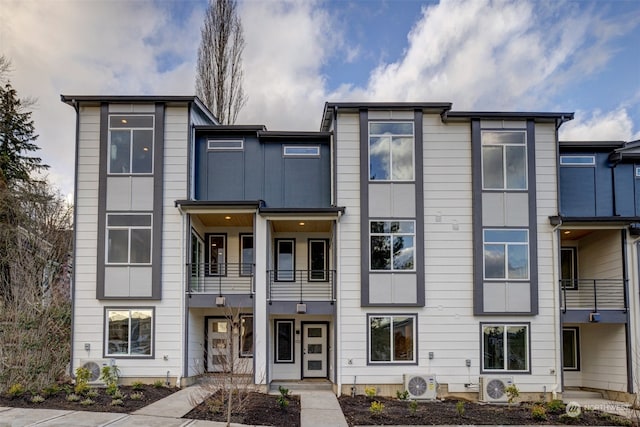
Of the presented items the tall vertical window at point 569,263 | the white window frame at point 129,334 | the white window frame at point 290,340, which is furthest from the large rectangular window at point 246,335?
the tall vertical window at point 569,263

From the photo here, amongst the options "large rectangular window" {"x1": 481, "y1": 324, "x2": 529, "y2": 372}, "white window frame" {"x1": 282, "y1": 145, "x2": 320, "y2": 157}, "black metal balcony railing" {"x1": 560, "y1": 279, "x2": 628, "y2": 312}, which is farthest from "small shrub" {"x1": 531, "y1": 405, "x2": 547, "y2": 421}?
"white window frame" {"x1": 282, "y1": 145, "x2": 320, "y2": 157}

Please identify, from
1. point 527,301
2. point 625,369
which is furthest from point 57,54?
point 625,369

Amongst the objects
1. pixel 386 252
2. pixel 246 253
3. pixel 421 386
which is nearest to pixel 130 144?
pixel 246 253

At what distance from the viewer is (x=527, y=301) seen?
1331 cm

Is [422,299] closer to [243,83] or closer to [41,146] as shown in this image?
[243,83]

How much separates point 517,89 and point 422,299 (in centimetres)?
1038

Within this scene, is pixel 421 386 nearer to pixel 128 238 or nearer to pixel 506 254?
pixel 506 254

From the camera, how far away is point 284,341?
15.5 metres

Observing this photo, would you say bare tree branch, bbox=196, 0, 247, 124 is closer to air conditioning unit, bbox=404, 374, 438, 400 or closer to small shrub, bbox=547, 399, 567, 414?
air conditioning unit, bbox=404, 374, 438, 400

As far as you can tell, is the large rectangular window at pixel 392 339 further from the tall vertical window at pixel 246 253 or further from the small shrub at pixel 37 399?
the small shrub at pixel 37 399

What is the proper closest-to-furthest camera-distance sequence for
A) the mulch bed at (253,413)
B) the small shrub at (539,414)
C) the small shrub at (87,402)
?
the mulch bed at (253,413)
the small shrub at (87,402)
the small shrub at (539,414)

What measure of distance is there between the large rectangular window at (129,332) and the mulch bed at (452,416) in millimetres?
5642

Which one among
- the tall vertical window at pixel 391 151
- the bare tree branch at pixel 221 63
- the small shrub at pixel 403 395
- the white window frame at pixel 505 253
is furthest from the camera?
the bare tree branch at pixel 221 63

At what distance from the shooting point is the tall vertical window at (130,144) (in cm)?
1373
